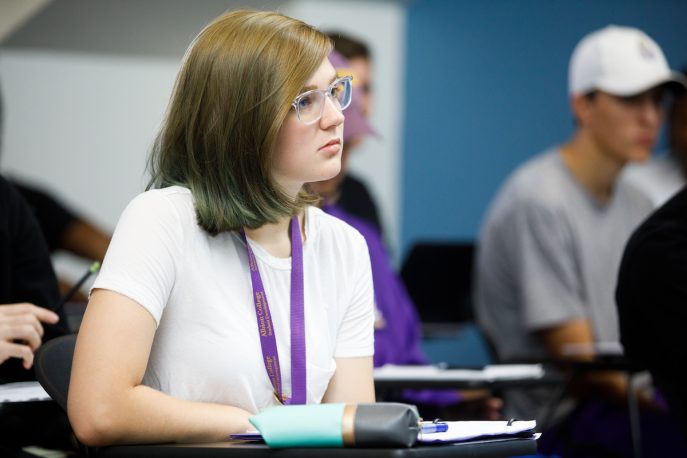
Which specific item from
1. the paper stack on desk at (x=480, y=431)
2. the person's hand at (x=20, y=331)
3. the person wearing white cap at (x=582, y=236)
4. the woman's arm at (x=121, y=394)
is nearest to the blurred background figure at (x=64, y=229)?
the person wearing white cap at (x=582, y=236)

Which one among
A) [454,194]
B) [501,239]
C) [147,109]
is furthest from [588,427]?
[147,109]

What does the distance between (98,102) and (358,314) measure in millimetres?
5001

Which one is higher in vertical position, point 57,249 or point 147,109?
point 147,109

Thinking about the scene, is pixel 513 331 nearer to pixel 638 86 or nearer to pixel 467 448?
pixel 638 86

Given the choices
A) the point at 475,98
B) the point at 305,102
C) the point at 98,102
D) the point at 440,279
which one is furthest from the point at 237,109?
the point at 98,102

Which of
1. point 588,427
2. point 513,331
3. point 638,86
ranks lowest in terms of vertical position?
point 588,427

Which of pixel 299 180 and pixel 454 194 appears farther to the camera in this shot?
pixel 454 194

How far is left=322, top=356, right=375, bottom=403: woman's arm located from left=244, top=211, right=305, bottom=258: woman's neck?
0.24 meters

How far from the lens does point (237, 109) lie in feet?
5.98

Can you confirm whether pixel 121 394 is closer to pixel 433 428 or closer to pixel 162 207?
pixel 162 207

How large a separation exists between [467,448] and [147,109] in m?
5.63

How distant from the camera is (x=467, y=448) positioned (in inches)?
56.9

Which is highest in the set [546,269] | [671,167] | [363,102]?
[363,102]

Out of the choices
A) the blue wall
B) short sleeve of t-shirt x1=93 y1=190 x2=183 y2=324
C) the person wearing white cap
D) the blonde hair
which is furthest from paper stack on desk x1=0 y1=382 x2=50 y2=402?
the blue wall
